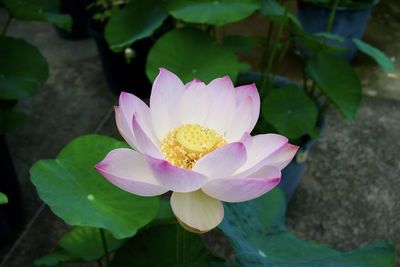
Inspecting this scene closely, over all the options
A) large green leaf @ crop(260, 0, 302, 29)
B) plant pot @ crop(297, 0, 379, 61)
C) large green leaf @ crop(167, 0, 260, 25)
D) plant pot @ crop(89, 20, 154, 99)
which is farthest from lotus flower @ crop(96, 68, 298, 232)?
plant pot @ crop(297, 0, 379, 61)

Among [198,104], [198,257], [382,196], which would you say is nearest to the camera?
[198,104]

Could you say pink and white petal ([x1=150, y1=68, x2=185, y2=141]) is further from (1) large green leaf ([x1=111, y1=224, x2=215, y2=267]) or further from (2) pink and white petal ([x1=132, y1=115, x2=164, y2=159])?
(1) large green leaf ([x1=111, y1=224, x2=215, y2=267])

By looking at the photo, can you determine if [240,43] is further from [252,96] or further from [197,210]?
[197,210]

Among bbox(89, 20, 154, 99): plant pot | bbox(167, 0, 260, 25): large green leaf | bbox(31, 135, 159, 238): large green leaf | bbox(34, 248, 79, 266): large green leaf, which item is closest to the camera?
bbox(31, 135, 159, 238): large green leaf

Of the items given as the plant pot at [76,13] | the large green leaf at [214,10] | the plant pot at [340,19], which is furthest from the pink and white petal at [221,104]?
the plant pot at [76,13]

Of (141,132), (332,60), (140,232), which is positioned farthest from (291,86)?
(141,132)

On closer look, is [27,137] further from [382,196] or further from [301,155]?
[382,196]

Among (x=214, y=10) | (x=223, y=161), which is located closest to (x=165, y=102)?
(x=223, y=161)
